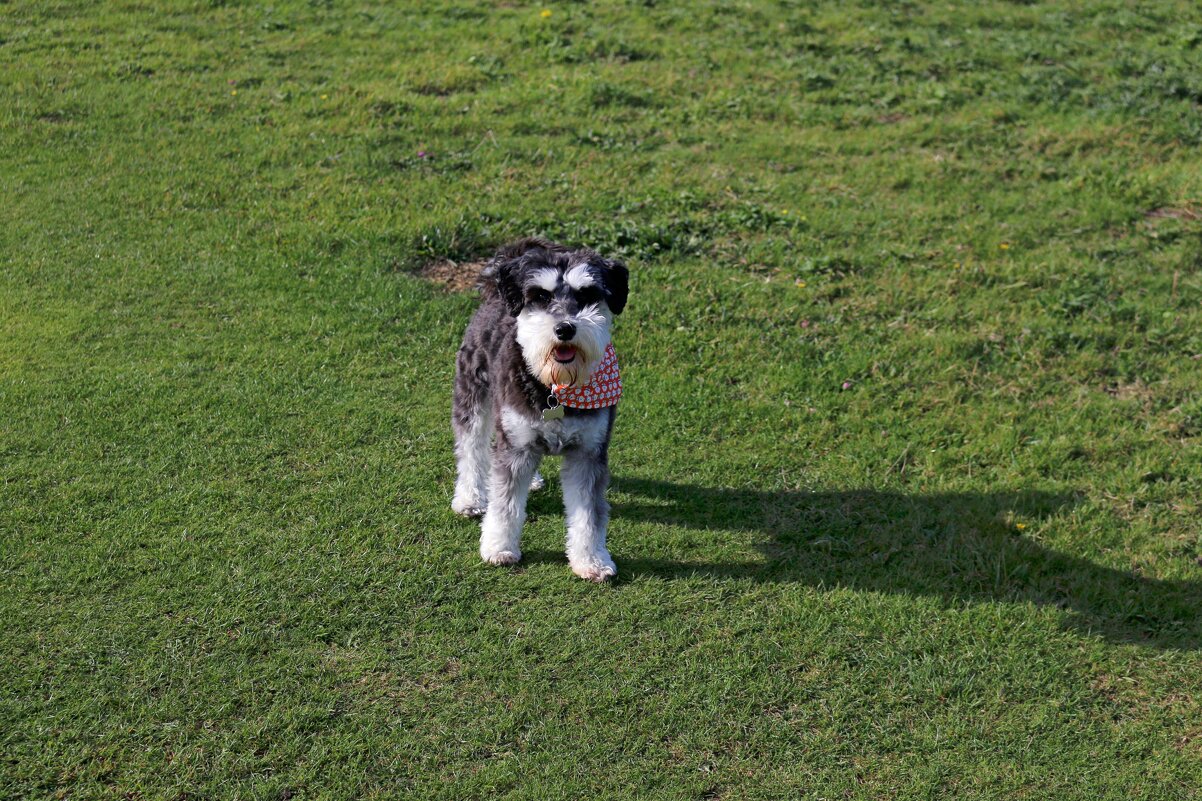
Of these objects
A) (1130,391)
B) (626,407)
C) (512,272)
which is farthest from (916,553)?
(512,272)

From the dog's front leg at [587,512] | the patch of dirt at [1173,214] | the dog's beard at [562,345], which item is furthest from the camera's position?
the patch of dirt at [1173,214]

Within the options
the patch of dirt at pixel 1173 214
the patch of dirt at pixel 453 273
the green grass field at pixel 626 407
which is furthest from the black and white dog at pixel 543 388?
the patch of dirt at pixel 1173 214

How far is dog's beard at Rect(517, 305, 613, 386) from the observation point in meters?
5.62

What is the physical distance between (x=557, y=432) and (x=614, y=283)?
2.77 ft

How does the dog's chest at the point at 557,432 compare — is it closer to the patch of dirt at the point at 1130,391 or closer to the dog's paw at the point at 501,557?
the dog's paw at the point at 501,557

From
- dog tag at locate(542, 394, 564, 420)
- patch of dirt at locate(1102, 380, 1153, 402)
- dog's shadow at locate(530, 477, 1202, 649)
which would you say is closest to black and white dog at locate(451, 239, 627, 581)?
dog tag at locate(542, 394, 564, 420)

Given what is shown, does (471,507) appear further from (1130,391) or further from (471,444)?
(1130,391)

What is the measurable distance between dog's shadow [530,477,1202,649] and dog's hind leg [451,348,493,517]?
2.89 feet

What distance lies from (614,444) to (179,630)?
309 centimetres

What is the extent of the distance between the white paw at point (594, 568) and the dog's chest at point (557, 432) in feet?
2.14

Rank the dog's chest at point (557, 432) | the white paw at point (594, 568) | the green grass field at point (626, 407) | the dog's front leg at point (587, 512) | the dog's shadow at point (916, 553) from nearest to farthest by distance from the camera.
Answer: the green grass field at point (626, 407), the dog's chest at point (557, 432), the dog's front leg at point (587, 512), the white paw at point (594, 568), the dog's shadow at point (916, 553)

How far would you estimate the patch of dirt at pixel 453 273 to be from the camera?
30.5 ft

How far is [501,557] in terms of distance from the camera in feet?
21.0

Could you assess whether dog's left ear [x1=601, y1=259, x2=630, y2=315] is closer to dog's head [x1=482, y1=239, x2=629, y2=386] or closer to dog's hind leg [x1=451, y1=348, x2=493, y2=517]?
A: dog's head [x1=482, y1=239, x2=629, y2=386]
